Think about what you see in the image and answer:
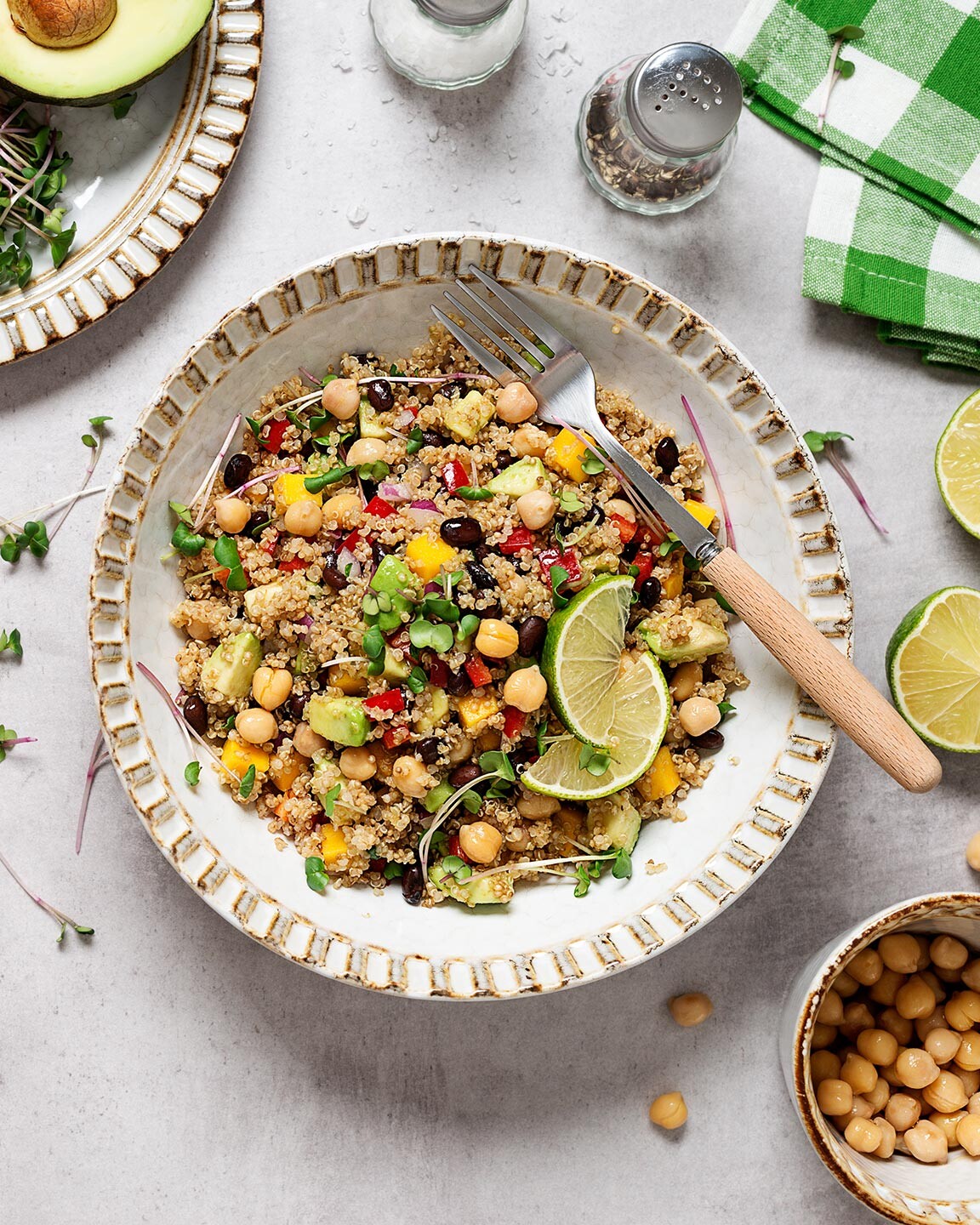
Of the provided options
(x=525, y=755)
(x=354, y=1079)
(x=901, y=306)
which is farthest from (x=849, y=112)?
(x=354, y=1079)

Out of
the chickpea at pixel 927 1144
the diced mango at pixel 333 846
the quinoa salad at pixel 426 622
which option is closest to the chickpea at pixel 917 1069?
the chickpea at pixel 927 1144

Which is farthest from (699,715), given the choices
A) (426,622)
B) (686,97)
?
(686,97)

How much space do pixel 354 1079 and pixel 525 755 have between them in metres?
1.08

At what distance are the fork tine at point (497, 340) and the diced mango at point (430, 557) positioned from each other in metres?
0.48

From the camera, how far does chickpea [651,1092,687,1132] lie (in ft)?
8.29

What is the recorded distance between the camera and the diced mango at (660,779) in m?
2.27

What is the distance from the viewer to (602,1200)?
2.60 metres

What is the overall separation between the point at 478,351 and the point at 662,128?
696 mm

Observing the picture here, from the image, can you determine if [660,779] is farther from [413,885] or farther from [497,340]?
[497,340]

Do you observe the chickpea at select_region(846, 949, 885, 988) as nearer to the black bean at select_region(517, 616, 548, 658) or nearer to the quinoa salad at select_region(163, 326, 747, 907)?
the quinoa salad at select_region(163, 326, 747, 907)

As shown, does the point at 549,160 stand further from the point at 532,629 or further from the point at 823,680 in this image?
the point at 823,680

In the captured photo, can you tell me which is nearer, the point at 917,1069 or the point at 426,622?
the point at 426,622

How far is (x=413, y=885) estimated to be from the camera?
2.20 metres

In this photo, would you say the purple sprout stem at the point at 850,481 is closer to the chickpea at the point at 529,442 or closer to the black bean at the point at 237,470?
the chickpea at the point at 529,442
